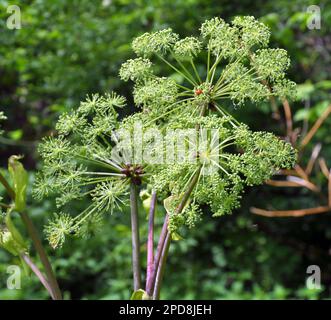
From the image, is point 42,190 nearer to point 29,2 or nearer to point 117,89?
point 117,89

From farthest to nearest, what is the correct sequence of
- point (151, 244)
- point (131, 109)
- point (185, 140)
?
1. point (131, 109)
2. point (151, 244)
3. point (185, 140)

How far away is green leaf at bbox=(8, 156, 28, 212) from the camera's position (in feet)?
2.32

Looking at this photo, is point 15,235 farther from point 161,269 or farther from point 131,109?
point 131,109

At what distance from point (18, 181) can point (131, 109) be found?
7.64ft

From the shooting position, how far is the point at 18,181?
725 millimetres

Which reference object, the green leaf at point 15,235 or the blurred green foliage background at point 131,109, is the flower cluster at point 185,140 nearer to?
the green leaf at point 15,235

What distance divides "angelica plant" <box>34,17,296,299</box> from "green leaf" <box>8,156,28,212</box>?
0.02m

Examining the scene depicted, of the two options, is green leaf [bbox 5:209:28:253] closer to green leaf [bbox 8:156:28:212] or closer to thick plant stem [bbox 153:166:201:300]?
green leaf [bbox 8:156:28:212]

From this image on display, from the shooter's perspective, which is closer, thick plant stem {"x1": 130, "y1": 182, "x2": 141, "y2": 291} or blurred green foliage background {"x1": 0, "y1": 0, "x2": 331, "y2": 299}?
thick plant stem {"x1": 130, "y1": 182, "x2": 141, "y2": 291}

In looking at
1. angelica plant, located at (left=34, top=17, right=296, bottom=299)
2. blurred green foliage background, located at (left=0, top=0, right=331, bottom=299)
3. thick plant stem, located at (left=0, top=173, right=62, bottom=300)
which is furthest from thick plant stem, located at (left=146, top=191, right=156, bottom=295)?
blurred green foliage background, located at (left=0, top=0, right=331, bottom=299)

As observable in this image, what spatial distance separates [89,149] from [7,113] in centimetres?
326

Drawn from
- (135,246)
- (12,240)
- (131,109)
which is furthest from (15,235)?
(131,109)

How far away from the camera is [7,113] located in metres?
3.85

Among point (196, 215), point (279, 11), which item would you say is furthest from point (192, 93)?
point (279, 11)
